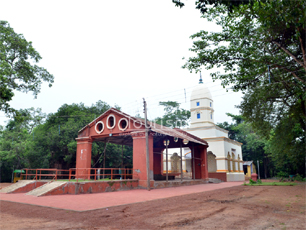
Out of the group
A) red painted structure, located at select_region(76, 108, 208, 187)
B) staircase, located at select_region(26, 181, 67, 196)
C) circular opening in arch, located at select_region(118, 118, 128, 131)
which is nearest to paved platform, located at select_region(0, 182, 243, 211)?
staircase, located at select_region(26, 181, 67, 196)

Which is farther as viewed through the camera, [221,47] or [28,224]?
[221,47]

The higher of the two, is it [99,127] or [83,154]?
[99,127]

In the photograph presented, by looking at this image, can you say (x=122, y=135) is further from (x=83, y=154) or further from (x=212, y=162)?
(x=212, y=162)

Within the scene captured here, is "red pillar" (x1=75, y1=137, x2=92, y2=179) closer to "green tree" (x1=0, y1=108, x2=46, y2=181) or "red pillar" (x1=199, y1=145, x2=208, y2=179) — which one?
"green tree" (x1=0, y1=108, x2=46, y2=181)

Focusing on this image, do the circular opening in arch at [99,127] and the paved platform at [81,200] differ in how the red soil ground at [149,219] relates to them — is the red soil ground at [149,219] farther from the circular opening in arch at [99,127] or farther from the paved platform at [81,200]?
the circular opening in arch at [99,127]

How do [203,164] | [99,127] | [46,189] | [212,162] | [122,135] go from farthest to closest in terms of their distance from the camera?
[212,162]
[203,164]
[99,127]
[122,135]
[46,189]

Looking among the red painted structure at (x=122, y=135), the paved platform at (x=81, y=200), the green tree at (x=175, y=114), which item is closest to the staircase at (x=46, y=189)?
the paved platform at (x=81, y=200)

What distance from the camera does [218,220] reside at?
655 cm

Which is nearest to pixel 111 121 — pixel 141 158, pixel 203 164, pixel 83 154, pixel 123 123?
pixel 123 123

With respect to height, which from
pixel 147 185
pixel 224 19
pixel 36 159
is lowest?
pixel 147 185

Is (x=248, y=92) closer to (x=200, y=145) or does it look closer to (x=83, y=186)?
(x=200, y=145)

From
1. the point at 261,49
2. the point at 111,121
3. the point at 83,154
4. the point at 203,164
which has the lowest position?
the point at 203,164

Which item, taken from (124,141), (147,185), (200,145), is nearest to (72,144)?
(124,141)

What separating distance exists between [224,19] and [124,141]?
48.4 ft
